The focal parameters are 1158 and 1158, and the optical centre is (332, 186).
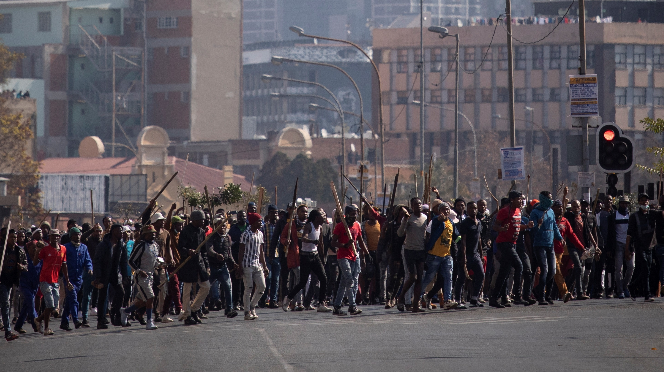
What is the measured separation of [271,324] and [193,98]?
281 ft

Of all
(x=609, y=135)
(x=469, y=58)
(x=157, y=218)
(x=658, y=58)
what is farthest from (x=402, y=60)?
(x=157, y=218)

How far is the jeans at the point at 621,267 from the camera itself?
18312 mm

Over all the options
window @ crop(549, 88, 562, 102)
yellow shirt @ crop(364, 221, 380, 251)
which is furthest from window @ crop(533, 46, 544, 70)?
yellow shirt @ crop(364, 221, 380, 251)

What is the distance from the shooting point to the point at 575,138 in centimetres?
2156

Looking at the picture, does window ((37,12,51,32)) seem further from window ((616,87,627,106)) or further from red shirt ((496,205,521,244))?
red shirt ((496,205,521,244))

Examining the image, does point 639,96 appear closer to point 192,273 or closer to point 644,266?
point 644,266

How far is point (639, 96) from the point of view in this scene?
4018 inches

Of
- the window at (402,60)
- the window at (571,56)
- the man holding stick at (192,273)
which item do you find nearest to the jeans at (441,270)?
the man holding stick at (192,273)

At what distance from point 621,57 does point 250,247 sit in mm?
89296

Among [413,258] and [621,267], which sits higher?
[413,258]

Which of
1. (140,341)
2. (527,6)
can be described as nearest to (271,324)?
(140,341)

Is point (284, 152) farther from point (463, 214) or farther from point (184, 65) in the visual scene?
point (463, 214)

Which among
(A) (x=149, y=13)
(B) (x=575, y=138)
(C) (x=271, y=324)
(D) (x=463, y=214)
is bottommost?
(C) (x=271, y=324)

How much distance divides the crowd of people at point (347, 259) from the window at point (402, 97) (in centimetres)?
8895
